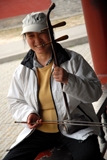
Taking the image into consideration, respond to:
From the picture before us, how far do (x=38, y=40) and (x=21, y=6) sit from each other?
629cm

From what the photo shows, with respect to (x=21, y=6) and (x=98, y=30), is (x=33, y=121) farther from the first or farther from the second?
(x=21, y=6)

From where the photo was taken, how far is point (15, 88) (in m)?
2.09

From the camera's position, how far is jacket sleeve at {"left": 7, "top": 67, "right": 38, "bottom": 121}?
2.04 metres

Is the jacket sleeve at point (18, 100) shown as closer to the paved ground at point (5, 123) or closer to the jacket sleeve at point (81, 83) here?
the jacket sleeve at point (81, 83)

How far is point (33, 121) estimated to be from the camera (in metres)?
2.00

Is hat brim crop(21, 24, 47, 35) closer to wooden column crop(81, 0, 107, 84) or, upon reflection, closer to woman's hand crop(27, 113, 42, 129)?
woman's hand crop(27, 113, 42, 129)

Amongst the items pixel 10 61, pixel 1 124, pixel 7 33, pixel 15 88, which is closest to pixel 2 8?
pixel 10 61

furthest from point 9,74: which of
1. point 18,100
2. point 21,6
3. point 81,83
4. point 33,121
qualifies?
point 81,83

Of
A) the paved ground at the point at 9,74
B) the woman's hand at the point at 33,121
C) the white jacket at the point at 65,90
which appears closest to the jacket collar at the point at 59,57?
the white jacket at the point at 65,90

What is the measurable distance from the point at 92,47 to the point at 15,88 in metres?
2.66

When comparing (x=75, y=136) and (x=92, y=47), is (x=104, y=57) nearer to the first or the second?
(x=92, y=47)

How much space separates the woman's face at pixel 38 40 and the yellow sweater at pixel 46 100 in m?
0.13

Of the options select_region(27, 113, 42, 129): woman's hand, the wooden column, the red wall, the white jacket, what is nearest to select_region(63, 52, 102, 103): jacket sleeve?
the white jacket

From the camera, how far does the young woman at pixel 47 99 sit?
189 cm
